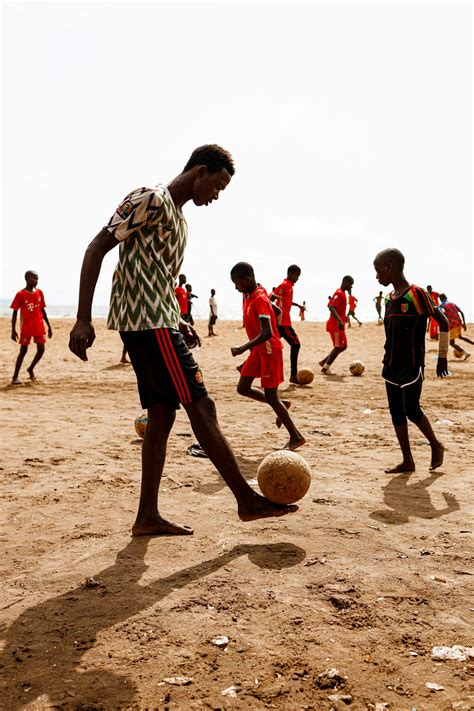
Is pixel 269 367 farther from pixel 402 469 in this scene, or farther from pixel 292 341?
pixel 292 341

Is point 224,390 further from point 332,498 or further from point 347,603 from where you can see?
point 347,603

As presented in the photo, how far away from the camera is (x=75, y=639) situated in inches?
106

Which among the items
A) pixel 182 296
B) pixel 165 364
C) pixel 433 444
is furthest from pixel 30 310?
pixel 165 364

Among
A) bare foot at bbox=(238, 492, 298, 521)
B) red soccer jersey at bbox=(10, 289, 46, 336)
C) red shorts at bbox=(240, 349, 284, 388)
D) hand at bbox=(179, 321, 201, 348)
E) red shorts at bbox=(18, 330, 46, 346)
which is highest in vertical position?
red soccer jersey at bbox=(10, 289, 46, 336)

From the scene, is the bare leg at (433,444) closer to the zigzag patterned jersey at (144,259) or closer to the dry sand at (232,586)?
the dry sand at (232,586)

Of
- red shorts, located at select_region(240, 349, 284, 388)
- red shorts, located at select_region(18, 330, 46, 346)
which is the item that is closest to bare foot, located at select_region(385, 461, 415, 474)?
red shorts, located at select_region(240, 349, 284, 388)

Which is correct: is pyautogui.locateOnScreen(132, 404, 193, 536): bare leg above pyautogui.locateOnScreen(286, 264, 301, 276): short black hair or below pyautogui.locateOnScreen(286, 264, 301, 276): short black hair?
below

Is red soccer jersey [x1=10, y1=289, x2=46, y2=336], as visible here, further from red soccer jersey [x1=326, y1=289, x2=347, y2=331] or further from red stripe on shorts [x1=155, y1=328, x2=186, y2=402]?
red stripe on shorts [x1=155, y1=328, x2=186, y2=402]

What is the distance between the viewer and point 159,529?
3.88 m

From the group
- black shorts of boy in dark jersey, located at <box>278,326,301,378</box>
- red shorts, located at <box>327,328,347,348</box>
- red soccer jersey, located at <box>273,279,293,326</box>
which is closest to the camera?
black shorts of boy in dark jersey, located at <box>278,326,301,378</box>

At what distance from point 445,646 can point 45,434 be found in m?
5.61

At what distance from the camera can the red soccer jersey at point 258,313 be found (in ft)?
20.3

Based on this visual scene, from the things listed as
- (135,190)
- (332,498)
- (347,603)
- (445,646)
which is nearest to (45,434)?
(332,498)

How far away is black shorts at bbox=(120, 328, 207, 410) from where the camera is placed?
357cm
